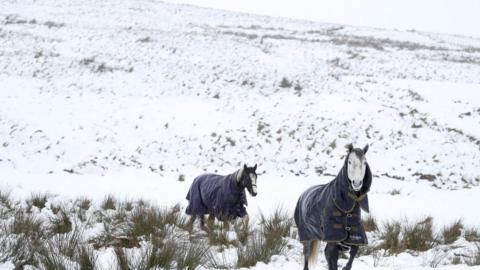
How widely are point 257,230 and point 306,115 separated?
10.3 metres

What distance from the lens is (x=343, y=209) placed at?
14.8ft

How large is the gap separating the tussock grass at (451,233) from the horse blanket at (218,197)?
10.0 feet

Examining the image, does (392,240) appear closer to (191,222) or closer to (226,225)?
(226,225)

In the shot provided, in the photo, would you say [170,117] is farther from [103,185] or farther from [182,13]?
[182,13]

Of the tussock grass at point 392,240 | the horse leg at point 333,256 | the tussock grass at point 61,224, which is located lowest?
the tussock grass at point 61,224

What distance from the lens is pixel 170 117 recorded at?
55.1ft

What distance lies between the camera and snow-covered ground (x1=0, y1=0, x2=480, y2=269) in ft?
39.6

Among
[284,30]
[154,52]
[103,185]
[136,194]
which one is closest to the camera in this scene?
[136,194]

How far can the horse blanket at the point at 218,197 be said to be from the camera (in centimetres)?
741

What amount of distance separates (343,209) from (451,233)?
370 centimetres

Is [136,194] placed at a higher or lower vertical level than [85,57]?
lower

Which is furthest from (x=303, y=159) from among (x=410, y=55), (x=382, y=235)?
(x=410, y=55)

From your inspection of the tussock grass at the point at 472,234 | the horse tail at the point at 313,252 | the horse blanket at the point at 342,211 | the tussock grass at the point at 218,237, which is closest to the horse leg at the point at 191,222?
the tussock grass at the point at 218,237

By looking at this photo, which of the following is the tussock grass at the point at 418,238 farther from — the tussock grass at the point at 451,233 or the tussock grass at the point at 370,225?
the tussock grass at the point at 370,225
